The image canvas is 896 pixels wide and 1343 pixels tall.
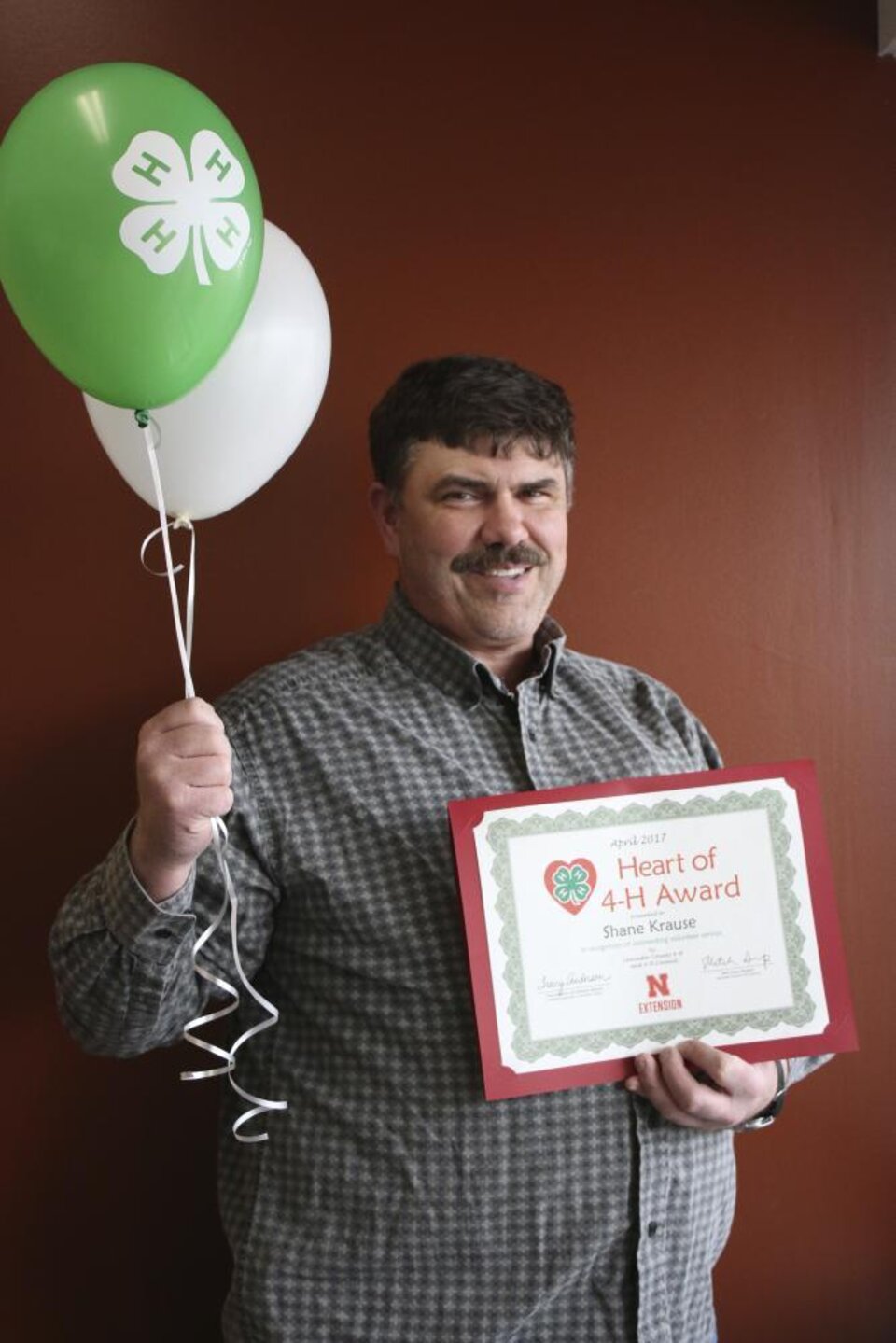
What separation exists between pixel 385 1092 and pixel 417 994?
0.35 feet

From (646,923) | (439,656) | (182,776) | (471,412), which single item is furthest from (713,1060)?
(471,412)

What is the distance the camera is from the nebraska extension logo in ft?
4.49

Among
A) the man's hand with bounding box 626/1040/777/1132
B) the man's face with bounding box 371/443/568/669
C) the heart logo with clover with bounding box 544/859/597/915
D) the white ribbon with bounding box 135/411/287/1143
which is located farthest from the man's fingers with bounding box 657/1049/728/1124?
the man's face with bounding box 371/443/568/669

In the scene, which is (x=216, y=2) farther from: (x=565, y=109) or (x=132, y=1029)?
(x=132, y=1029)

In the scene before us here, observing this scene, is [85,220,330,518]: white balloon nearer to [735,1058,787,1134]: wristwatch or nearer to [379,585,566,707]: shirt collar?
[379,585,566,707]: shirt collar

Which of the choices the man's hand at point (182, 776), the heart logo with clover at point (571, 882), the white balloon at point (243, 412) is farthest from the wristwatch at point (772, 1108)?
the white balloon at point (243, 412)

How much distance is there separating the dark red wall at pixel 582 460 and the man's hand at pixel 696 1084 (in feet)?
1.96

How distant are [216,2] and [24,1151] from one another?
5.23 ft

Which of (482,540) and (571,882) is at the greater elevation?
(482,540)

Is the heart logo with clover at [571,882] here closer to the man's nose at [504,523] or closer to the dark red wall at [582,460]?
the man's nose at [504,523]

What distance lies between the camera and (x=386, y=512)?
1.60 metres

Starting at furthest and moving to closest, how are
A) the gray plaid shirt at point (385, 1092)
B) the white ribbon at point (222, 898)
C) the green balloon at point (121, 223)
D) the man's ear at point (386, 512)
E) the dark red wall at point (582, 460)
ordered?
the dark red wall at point (582, 460), the man's ear at point (386, 512), the gray plaid shirt at point (385, 1092), the white ribbon at point (222, 898), the green balloon at point (121, 223)

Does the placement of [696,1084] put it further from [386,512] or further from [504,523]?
[386,512]

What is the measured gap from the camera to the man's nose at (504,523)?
1.48m
